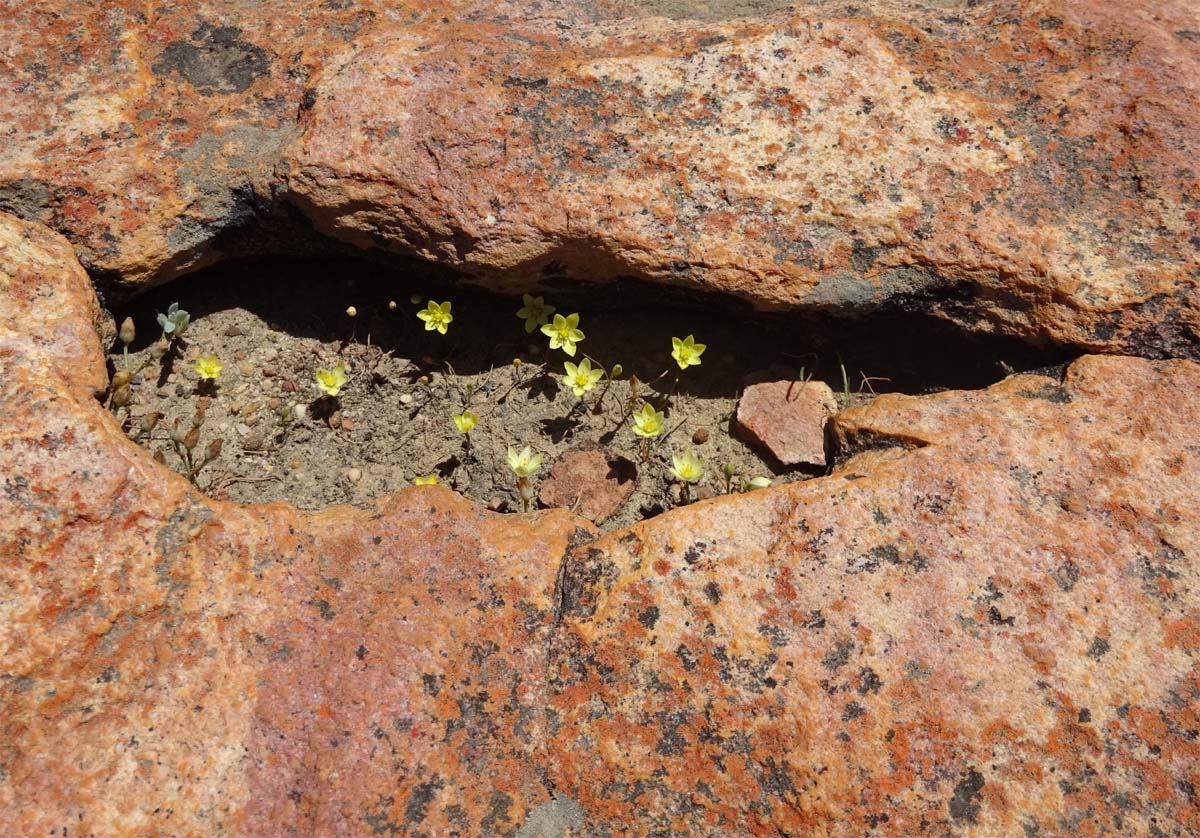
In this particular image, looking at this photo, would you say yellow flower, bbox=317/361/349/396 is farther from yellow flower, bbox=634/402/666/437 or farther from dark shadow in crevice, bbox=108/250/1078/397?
yellow flower, bbox=634/402/666/437

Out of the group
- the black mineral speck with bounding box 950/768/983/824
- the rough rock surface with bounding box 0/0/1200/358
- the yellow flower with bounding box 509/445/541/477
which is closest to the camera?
the black mineral speck with bounding box 950/768/983/824

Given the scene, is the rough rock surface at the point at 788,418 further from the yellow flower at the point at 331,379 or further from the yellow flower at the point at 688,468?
the yellow flower at the point at 331,379

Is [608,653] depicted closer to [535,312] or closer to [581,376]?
[581,376]

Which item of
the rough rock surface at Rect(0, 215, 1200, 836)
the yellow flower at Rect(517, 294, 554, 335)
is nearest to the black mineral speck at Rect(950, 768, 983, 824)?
the rough rock surface at Rect(0, 215, 1200, 836)

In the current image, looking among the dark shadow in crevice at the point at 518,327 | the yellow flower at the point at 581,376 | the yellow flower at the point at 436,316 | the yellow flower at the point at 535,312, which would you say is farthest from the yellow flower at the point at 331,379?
the yellow flower at the point at 581,376

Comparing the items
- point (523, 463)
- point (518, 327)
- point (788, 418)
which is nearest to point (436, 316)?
point (518, 327)

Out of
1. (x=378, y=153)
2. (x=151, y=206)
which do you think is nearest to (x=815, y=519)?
(x=378, y=153)
